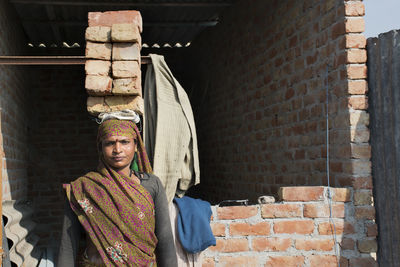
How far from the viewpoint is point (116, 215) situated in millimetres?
2096

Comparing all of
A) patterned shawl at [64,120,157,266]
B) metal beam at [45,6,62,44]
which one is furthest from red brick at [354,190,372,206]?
metal beam at [45,6,62,44]

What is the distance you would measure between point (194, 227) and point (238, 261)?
1.40 feet

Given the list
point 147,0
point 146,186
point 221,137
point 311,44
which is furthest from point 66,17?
point 146,186

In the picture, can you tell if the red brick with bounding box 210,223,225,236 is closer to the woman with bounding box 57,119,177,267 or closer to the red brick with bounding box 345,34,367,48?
the woman with bounding box 57,119,177,267

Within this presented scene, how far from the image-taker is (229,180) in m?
5.08

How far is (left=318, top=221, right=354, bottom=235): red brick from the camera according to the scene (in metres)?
2.89

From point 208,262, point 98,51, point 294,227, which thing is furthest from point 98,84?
point 294,227

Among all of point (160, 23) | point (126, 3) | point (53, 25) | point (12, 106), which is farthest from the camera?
point (160, 23)

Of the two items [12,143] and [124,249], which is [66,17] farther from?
[124,249]

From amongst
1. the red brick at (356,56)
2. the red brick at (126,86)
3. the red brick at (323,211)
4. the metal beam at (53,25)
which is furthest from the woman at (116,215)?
the metal beam at (53,25)

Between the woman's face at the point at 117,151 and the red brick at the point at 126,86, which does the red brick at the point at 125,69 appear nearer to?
the red brick at the point at 126,86

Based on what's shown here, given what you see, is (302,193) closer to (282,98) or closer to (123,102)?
(282,98)

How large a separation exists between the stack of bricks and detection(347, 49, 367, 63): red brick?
4.71ft

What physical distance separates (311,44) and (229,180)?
226 cm
